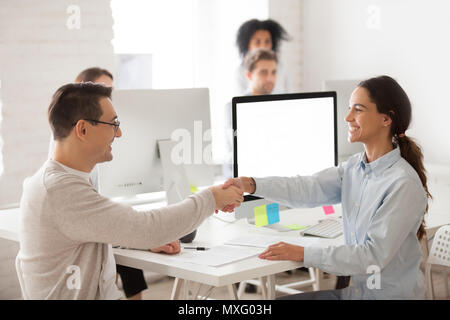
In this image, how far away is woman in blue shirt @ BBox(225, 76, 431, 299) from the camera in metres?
1.90

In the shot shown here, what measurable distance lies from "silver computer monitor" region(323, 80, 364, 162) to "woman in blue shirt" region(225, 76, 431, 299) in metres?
0.80

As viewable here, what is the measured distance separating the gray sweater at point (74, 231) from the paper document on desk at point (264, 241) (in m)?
0.41

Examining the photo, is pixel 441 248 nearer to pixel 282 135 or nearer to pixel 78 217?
pixel 282 135

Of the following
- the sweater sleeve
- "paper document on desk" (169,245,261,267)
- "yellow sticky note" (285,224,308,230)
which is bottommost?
"paper document on desk" (169,245,261,267)

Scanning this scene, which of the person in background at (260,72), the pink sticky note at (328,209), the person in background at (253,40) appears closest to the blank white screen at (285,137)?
the pink sticky note at (328,209)

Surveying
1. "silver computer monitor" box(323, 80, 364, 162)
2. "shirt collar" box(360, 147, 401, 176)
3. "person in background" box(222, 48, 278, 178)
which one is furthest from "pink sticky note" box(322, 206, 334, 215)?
"person in background" box(222, 48, 278, 178)

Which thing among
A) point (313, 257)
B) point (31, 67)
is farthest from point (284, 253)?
point (31, 67)

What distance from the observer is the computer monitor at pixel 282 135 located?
2.39 meters

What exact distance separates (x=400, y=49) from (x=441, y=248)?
2.12 m

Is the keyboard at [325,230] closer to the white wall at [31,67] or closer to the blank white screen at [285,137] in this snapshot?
the blank white screen at [285,137]

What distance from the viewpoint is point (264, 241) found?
222cm

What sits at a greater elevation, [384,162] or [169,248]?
[384,162]

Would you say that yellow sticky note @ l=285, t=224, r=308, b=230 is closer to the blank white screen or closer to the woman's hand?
the blank white screen

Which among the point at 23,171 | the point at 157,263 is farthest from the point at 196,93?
the point at 23,171
